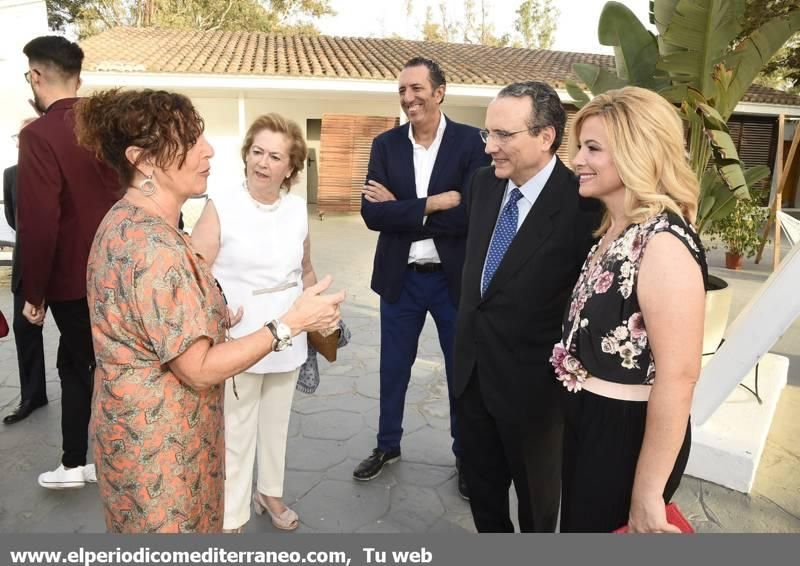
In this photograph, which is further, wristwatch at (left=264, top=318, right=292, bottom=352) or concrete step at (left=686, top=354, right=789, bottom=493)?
concrete step at (left=686, top=354, right=789, bottom=493)

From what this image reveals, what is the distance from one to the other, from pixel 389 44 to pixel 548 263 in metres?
19.7

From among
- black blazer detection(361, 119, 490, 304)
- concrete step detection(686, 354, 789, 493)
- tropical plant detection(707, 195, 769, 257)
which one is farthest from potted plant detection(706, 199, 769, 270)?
black blazer detection(361, 119, 490, 304)

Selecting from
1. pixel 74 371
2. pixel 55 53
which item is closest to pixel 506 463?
pixel 74 371

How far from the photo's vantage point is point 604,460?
1.82 metres

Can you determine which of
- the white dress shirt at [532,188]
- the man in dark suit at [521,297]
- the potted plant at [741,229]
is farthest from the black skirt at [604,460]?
the potted plant at [741,229]

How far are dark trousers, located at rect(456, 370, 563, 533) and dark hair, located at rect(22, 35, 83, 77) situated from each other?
252cm

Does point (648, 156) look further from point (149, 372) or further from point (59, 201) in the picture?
point (59, 201)

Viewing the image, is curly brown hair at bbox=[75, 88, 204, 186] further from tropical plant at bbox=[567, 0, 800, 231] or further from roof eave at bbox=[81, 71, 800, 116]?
roof eave at bbox=[81, 71, 800, 116]

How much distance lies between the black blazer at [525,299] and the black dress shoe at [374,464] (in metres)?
1.26

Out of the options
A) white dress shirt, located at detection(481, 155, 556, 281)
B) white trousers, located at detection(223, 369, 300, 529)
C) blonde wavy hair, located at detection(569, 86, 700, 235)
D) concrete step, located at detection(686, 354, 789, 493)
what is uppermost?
blonde wavy hair, located at detection(569, 86, 700, 235)

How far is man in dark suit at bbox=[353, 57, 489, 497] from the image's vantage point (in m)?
3.23

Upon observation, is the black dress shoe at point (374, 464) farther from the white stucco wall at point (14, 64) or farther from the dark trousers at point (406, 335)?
the white stucco wall at point (14, 64)

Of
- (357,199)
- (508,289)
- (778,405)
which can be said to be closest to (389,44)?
(357,199)

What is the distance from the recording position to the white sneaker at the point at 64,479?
331 centimetres
